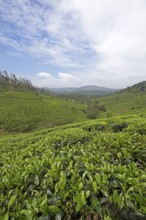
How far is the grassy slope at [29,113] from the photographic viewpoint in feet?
180

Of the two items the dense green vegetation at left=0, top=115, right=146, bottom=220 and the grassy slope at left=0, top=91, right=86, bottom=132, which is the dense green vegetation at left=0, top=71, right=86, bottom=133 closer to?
the grassy slope at left=0, top=91, right=86, bottom=132

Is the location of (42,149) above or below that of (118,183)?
below

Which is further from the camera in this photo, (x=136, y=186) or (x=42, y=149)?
(x=42, y=149)

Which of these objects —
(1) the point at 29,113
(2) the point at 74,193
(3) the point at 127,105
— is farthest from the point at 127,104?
(2) the point at 74,193

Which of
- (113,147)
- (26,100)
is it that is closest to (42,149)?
(113,147)

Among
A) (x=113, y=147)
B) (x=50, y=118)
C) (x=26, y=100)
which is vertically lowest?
(x=50, y=118)

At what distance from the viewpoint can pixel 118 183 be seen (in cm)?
265

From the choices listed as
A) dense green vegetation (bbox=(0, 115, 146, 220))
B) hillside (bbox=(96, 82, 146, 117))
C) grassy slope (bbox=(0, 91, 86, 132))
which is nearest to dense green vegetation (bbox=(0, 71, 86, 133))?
grassy slope (bbox=(0, 91, 86, 132))

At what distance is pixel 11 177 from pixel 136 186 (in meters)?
2.02

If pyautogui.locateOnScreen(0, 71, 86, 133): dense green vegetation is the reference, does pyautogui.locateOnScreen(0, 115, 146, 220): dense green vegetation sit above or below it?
above

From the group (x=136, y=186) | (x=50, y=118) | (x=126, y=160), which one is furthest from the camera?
(x=50, y=118)

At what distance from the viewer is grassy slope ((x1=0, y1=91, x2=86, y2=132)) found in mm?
54875

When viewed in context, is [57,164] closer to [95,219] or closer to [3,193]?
[3,193]

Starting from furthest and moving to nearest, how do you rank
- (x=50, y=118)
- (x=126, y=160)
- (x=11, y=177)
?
(x=50, y=118) → (x=126, y=160) → (x=11, y=177)
